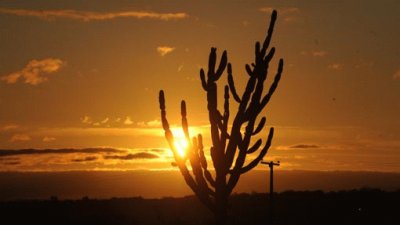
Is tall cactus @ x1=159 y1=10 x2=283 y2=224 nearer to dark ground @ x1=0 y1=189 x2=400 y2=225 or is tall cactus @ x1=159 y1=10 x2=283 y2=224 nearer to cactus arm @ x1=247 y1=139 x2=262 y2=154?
cactus arm @ x1=247 y1=139 x2=262 y2=154

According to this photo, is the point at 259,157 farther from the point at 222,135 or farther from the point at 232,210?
the point at 232,210

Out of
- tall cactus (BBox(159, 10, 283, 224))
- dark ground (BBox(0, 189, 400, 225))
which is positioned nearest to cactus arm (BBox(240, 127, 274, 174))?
tall cactus (BBox(159, 10, 283, 224))

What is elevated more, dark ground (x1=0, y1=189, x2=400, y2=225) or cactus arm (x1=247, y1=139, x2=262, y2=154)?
cactus arm (x1=247, y1=139, x2=262, y2=154)

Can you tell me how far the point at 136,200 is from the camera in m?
60.0

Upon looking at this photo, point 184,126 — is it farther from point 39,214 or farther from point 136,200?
point 136,200

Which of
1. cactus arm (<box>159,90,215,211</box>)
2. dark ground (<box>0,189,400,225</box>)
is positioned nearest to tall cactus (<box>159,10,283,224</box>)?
cactus arm (<box>159,90,215,211</box>)

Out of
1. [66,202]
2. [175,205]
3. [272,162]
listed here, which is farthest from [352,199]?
[66,202]

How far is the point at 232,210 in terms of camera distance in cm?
4825

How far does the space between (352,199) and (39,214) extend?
26601mm

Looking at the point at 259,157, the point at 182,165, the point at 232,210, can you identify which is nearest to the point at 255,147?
the point at 259,157

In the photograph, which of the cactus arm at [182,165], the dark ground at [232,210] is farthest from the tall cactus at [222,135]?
the dark ground at [232,210]

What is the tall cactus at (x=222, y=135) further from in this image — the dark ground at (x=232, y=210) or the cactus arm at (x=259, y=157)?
the dark ground at (x=232, y=210)

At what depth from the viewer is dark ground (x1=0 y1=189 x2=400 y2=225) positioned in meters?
44.1

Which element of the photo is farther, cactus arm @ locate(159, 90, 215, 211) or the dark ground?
the dark ground
